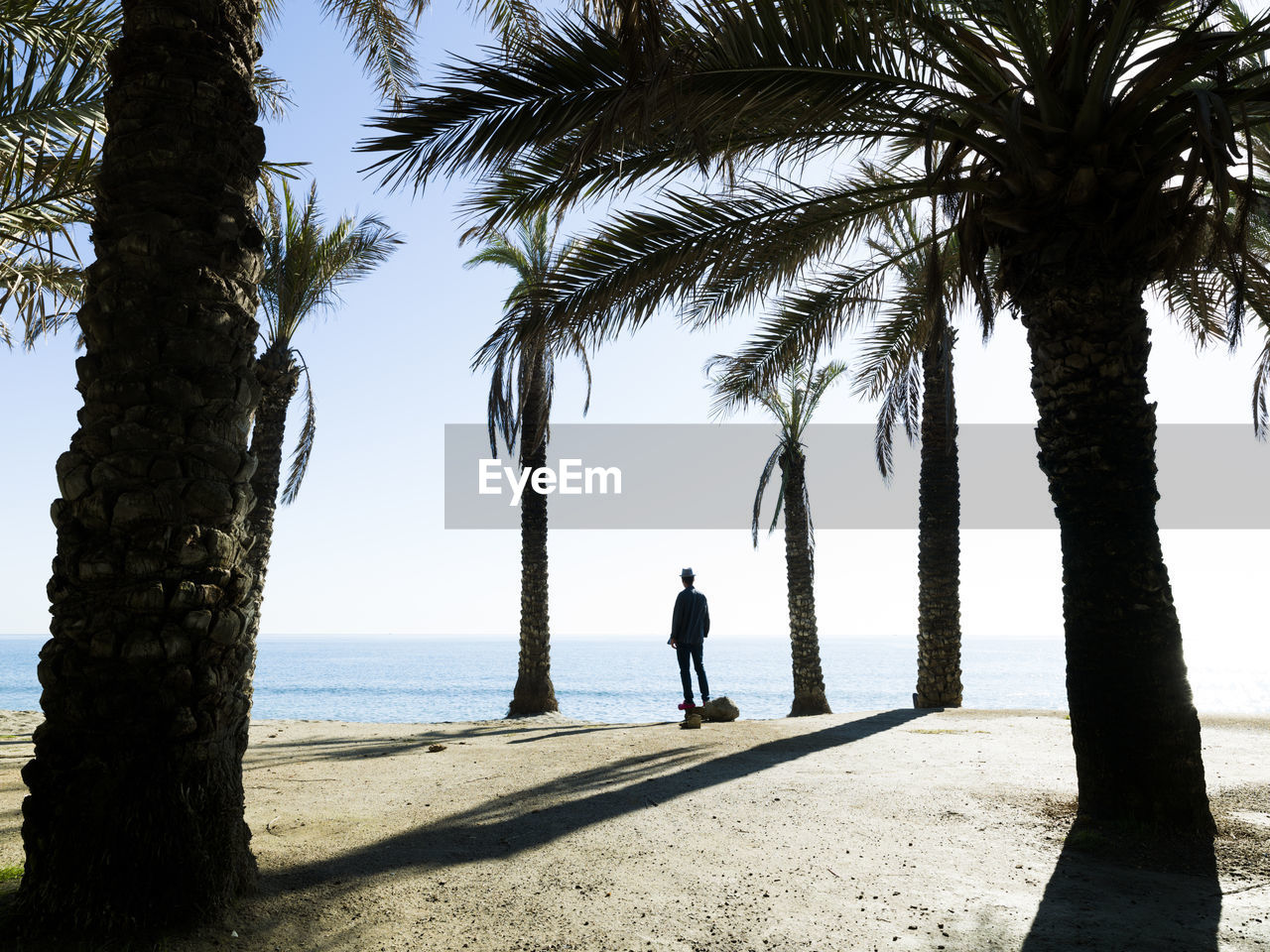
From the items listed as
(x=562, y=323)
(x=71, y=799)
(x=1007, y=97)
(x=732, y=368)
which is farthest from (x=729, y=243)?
(x=71, y=799)

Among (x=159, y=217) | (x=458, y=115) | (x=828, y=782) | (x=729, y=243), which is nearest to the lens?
(x=159, y=217)

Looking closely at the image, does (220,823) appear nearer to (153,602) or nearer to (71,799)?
(71,799)

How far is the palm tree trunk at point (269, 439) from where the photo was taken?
10227 millimetres

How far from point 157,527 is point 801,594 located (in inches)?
502

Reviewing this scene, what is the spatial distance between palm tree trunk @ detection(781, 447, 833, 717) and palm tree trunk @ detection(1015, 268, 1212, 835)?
955cm

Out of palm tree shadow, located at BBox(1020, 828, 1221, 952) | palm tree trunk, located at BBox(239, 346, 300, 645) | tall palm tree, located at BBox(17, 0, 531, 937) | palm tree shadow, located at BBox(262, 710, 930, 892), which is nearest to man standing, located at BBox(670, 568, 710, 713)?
palm tree shadow, located at BBox(262, 710, 930, 892)

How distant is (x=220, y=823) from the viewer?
299 centimetres

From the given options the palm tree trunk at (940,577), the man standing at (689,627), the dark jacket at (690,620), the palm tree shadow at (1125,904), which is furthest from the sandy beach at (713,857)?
the palm tree trunk at (940,577)

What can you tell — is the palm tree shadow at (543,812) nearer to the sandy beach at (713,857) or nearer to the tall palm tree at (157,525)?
the sandy beach at (713,857)

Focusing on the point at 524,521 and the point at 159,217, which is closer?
the point at 159,217

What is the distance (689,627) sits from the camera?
33.8ft

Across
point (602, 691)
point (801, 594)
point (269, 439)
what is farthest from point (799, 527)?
point (602, 691)

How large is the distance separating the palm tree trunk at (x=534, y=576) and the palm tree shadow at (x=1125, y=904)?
1034 cm

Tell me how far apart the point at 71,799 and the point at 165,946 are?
1.88 ft
